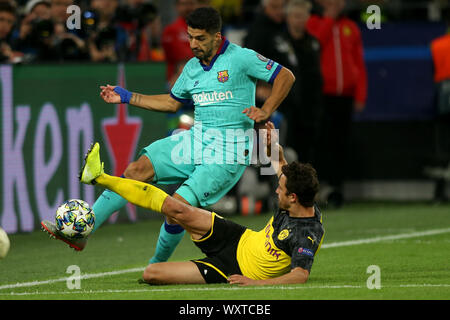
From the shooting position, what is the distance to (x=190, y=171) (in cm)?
854

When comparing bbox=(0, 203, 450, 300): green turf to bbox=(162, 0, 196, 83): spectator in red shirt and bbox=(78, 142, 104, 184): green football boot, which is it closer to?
bbox=(78, 142, 104, 184): green football boot

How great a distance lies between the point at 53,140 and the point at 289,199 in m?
5.18

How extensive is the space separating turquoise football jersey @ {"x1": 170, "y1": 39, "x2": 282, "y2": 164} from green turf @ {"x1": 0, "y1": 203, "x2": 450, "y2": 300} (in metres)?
1.19

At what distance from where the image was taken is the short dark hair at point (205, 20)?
27.2ft

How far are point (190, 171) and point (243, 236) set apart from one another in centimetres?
93

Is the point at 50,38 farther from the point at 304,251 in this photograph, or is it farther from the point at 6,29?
the point at 304,251

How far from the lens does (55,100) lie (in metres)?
12.2

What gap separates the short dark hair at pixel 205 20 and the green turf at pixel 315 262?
2.04 m

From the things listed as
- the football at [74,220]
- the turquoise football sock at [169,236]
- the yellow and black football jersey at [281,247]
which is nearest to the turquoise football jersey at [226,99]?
the turquoise football sock at [169,236]

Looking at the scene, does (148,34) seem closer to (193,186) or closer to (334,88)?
(334,88)

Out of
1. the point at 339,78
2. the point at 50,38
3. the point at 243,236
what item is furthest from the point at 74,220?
the point at 339,78

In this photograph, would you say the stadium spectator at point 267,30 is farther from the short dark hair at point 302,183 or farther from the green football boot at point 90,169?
the green football boot at point 90,169

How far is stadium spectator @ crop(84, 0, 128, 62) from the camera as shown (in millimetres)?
12734

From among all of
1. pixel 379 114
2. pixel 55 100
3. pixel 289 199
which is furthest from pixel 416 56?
pixel 289 199
